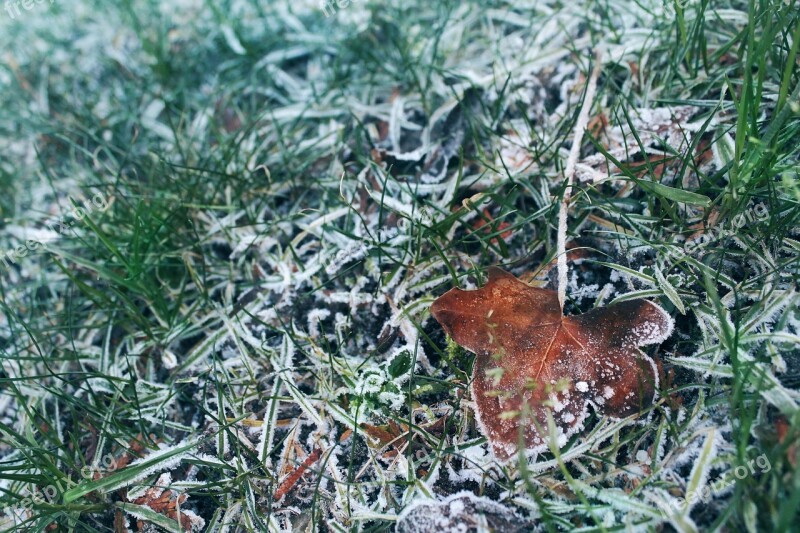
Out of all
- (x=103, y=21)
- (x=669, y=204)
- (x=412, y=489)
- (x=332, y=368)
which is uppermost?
(x=103, y=21)

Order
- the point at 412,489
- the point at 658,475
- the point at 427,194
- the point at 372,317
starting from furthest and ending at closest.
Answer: the point at 427,194 → the point at 372,317 → the point at 412,489 → the point at 658,475

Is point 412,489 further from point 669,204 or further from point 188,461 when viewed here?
point 669,204

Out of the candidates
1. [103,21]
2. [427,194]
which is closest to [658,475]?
[427,194]

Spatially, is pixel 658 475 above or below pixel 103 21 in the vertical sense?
below
